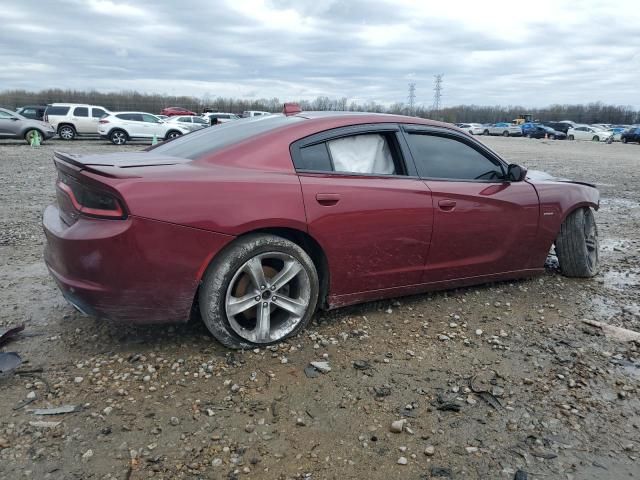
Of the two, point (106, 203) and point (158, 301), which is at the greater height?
point (106, 203)

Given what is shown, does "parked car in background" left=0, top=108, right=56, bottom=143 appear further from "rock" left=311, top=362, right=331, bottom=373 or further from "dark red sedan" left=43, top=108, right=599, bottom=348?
"rock" left=311, top=362, right=331, bottom=373

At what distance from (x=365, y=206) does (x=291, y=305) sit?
81 centimetres

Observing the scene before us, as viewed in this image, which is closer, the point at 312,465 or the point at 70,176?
the point at 312,465

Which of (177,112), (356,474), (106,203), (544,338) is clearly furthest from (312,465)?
(177,112)

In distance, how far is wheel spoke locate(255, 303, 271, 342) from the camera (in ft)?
10.4

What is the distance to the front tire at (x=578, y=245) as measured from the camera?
4633 millimetres

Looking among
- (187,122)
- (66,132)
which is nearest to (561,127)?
(187,122)

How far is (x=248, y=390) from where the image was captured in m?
2.75

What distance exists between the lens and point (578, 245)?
15.2ft

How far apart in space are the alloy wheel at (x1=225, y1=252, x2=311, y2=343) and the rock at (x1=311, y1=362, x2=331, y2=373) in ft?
1.08

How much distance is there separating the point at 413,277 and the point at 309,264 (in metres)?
0.91

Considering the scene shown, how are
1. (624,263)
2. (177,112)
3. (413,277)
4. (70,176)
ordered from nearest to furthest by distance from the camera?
(70,176) → (413,277) → (624,263) → (177,112)

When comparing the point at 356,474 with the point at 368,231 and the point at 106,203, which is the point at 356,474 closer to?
the point at 368,231

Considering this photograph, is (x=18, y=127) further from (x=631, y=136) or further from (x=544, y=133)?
(x=544, y=133)
